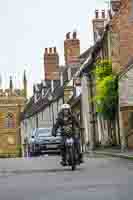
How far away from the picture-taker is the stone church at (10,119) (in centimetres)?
9688

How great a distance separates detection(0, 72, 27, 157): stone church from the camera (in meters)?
96.9

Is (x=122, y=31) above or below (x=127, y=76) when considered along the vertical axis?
above

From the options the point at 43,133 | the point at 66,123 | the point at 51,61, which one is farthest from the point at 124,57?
the point at 51,61

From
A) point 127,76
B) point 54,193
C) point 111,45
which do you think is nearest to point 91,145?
point 111,45

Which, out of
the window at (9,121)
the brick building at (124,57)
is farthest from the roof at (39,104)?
the brick building at (124,57)

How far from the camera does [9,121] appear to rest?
98.6 metres

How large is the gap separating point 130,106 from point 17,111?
68.7m

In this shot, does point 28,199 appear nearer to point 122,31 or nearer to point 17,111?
point 122,31

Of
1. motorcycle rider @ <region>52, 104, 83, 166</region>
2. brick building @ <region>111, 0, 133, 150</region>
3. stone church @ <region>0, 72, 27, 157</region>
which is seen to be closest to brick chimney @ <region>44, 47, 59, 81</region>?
stone church @ <region>0, 72, 27, 157</region>

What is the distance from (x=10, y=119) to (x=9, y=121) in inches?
14.0

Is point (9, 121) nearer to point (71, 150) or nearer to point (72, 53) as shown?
point (72, 53)

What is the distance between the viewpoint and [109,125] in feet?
133

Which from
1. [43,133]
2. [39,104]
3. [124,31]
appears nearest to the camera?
[124,31]

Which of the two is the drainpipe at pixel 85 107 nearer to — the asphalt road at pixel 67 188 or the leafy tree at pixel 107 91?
the leafy tree at pixel 107 91
